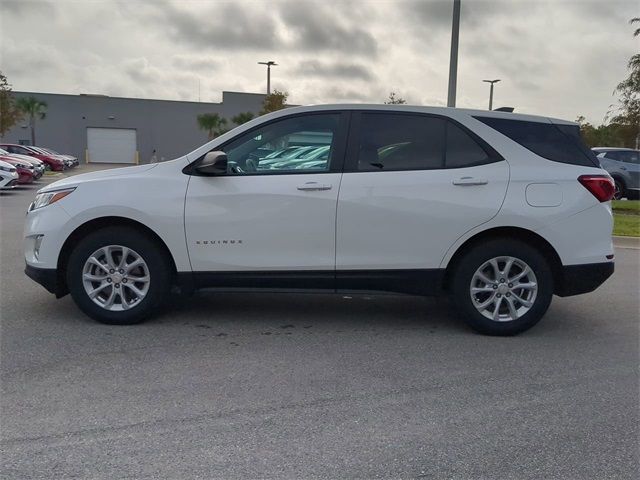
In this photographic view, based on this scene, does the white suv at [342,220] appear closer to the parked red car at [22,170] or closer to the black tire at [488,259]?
the black tire at [488,259]

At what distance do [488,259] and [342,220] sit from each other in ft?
4.12

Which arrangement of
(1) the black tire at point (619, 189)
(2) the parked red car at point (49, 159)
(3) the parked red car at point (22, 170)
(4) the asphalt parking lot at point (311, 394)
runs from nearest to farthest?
(4) the asphalt parking lot at point (311, 394)
(1) the black tire at point (619, 189)
(3) the parked red car at point (22, 170)
(2) the parked red car at point (49, 159)

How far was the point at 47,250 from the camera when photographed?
5082 millimetres

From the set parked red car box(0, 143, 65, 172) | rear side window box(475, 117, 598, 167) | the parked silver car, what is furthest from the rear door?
parked red car box(0, 143, 65, 172)

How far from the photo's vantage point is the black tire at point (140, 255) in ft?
16.5

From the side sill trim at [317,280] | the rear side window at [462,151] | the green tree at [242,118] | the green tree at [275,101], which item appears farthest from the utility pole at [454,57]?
the green tree at [242,118]

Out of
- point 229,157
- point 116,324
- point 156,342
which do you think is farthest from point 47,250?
point 229,157

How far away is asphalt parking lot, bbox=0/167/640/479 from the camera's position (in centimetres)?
307

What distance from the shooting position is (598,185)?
5.10 m

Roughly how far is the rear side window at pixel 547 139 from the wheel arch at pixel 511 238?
2.22 feet

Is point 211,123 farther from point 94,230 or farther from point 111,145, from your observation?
point 94,230

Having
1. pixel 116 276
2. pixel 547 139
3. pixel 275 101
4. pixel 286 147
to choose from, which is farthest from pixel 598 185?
pixel 275 101

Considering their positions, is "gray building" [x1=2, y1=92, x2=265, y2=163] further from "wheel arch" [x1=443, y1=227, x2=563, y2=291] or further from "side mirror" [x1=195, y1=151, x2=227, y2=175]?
"wheel arch" [x1=443, y1=227, x2=563, y2=291]

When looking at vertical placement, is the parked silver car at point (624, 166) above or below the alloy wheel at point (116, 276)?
above
